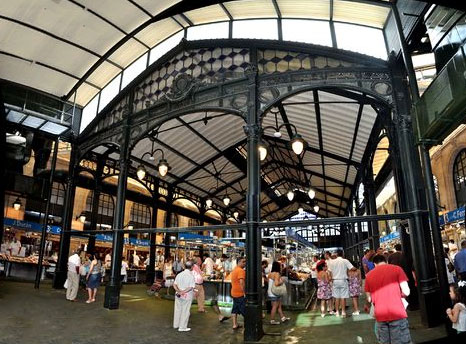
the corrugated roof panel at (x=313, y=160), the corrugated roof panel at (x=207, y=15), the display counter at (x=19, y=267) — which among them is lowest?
the display counter at (x=19, y=267)

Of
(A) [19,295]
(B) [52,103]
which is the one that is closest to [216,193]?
(B) [52,103]

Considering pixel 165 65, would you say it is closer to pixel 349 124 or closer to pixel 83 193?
pixel 349 124

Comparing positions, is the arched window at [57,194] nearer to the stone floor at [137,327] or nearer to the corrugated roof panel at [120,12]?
the stone floor at [137,327]

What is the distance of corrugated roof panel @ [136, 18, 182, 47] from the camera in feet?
38.2

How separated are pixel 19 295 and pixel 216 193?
555 inches

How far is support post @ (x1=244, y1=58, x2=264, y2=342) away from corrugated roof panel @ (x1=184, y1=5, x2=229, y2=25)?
3.37m

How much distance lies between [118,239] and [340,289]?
688cm

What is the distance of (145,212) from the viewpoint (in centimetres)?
2845

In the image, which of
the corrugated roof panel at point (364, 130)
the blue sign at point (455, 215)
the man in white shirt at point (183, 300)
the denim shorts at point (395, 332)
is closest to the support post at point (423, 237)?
the denim shorts at point (395, 332)

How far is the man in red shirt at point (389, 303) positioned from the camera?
4762 millimetres

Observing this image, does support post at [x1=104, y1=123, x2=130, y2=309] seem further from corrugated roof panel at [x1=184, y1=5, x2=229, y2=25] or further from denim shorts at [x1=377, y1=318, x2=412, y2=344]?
denim shorts at [x1=377, y1=318, x2=412, y2=344]

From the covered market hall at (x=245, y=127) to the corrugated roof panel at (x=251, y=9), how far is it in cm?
4

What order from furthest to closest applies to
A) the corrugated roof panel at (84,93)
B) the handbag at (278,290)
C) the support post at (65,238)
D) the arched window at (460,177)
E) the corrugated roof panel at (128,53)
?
the arched window at (460,177) < the corrugated roof panel at (84,93) < the support post at (65,238) < the corrugated roof panel at (128,53) < the handbag at (278,290)

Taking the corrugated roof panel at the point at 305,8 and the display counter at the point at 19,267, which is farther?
the display counter at the point at 19,267
